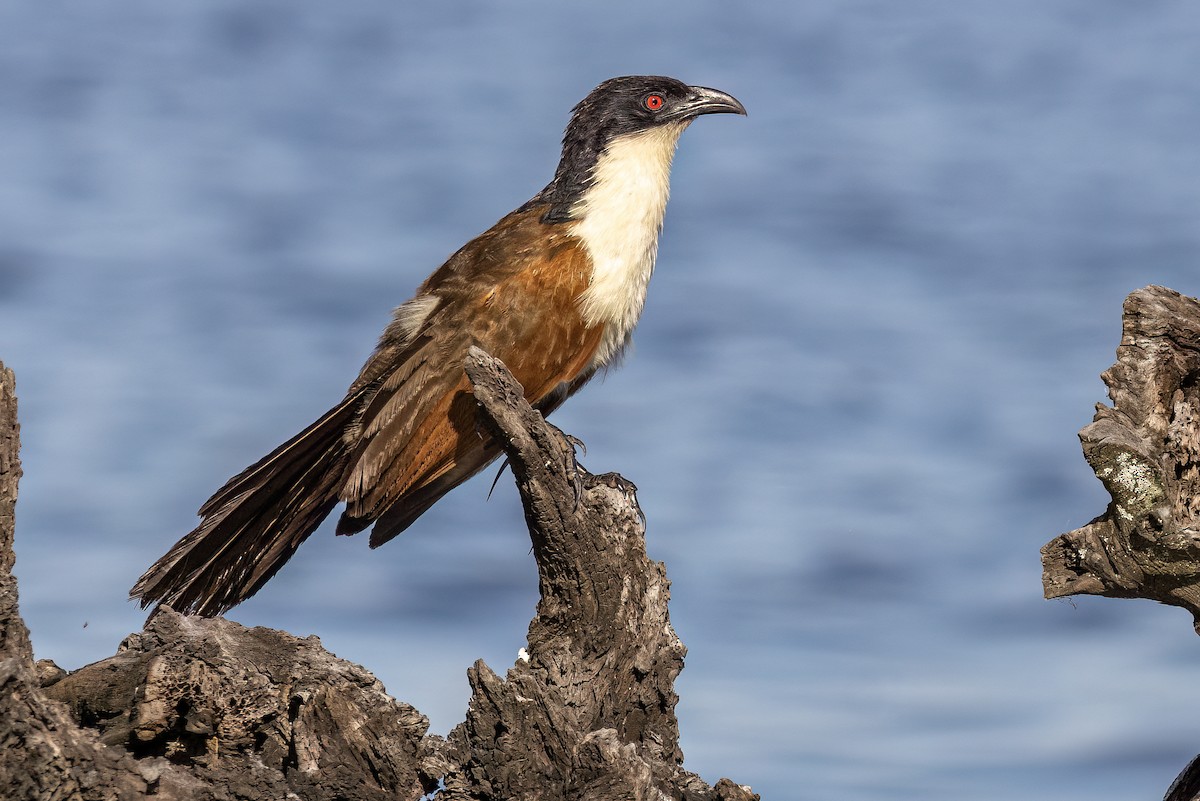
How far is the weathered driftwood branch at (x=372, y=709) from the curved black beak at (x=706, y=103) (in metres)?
2.92

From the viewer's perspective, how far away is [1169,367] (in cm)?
461

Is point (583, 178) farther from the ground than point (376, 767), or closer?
farther from the ground

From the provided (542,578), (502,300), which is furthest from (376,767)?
(502,300)

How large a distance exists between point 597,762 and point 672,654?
32.7 inches

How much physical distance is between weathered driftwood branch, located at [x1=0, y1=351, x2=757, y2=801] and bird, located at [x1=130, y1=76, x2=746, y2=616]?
112 cm

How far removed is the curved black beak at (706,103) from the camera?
7.00 metres

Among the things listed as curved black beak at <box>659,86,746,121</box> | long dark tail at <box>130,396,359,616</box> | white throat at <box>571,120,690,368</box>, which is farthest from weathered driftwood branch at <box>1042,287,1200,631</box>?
long dark tail at <box>130,396,359,616</box>

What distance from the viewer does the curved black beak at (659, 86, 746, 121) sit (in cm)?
700

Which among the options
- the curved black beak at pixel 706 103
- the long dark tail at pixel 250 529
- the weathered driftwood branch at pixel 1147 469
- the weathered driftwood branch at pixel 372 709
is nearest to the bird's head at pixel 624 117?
the curved black beak at pixel 706 103

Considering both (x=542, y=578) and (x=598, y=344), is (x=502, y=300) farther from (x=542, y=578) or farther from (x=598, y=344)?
(x=542, y=578)

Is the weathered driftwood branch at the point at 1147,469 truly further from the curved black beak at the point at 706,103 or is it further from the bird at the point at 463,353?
the curved black beak at the point at 706,103

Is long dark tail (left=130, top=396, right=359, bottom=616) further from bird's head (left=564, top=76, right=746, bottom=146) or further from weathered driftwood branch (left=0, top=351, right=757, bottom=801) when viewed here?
bird's head (left=564, top=76, right=746, bottom=146)

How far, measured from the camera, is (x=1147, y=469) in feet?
14.0

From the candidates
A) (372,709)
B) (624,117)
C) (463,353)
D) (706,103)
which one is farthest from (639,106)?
(372,709)
